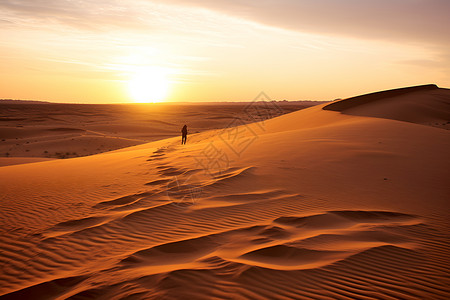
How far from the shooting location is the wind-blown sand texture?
3357 millimetres

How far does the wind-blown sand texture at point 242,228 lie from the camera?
132 inches

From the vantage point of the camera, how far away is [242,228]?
473 cm

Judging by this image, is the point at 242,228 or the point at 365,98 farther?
the point at 365,98

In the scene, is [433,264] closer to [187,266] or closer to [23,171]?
[187,266]

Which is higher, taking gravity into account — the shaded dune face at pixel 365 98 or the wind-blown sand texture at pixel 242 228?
the shaded dune face at pixel 365 98

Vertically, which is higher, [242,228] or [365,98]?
[365,98]

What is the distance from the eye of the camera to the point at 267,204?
221 inches

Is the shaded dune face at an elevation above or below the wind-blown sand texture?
above

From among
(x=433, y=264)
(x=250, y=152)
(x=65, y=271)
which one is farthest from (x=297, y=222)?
(x=250, y=152)

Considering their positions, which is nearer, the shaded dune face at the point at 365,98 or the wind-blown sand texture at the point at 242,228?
the wind-blown sand texture at the point at 242,228

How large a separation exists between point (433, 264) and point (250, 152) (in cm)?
649

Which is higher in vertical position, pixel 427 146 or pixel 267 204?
pixel 427 146

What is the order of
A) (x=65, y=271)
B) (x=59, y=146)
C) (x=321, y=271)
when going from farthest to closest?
1. (x=59, y=146)
2. (x=65, y=271)
3. (x=321, y=271)

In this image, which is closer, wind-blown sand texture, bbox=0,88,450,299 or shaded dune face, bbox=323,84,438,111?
wind-blown sand texture, bbox=0,88,450,299
